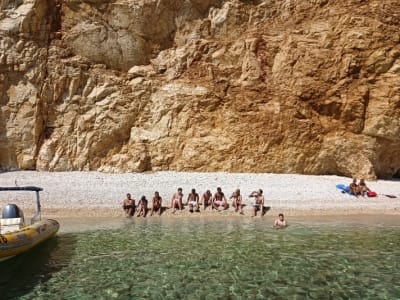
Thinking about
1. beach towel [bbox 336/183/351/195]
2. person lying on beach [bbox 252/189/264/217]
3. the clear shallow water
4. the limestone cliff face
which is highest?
the limestone cliff face

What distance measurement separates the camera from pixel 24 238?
8117 mm

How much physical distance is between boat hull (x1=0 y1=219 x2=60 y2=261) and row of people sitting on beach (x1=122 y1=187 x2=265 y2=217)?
4212 millimetres

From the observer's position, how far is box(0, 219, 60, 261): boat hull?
24.4 feet

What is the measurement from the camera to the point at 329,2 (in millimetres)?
22547

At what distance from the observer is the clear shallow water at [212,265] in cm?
631

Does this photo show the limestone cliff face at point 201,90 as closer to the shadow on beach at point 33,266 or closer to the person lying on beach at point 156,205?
the person lying on beach at point 156,205

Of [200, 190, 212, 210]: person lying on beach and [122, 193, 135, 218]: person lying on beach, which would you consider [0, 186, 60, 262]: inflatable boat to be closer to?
[122, 193, 135, 218]: person lying on beach

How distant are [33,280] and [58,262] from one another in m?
1.13

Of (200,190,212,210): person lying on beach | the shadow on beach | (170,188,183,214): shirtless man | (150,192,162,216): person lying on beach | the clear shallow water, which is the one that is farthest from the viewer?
(200,190,212,210): person lying on beach

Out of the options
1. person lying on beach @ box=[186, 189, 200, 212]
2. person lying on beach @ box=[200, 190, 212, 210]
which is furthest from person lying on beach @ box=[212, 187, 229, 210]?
person lying on beach @ box=[186, 189, 200, 212]

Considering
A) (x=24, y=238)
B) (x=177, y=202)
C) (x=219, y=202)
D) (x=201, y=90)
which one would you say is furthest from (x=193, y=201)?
(x=201, y=90)

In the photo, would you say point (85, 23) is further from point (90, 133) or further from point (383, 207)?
point (383, 207)

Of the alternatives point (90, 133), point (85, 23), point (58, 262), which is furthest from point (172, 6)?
point (58, 262)

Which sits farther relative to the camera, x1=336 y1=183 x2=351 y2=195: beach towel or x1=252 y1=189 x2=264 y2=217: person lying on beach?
x1=336 y1=183 x2=351 y2=195: beach towel
